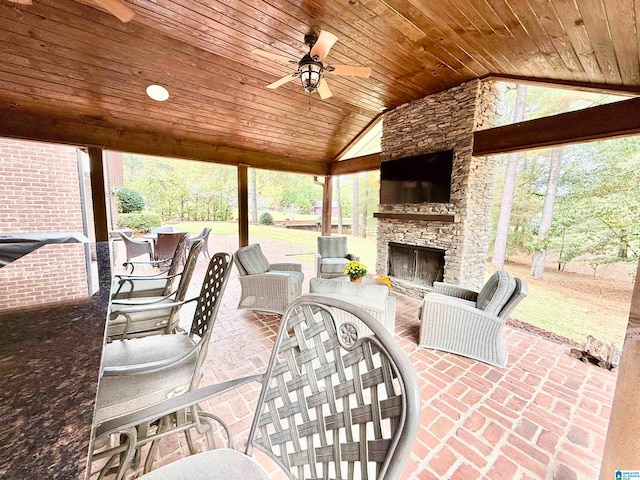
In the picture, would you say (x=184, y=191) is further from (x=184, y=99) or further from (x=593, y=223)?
(x=593, y=223)

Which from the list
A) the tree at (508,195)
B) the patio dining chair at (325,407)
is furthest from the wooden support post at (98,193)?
the tree at (508,195)

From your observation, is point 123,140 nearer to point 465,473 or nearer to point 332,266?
point 332,266

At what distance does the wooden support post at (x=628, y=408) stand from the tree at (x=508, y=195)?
6.63 metres

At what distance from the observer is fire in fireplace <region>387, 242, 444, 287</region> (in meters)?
4.29

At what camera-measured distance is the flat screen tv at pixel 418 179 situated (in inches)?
156

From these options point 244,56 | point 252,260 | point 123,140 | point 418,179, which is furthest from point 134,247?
point 418,179

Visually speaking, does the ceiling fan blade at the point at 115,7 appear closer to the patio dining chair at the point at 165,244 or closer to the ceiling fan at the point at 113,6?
the ceiling fan at the point at 113,6

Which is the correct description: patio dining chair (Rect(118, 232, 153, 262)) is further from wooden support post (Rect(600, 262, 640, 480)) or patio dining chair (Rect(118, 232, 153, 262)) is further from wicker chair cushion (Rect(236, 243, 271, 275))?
wooden support post (Rect(600, 262, 640, 480))

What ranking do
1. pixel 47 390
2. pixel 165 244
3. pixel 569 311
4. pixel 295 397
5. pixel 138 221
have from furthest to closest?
pixel 138 221 < pixel 165 244 < pixel 569 311 < pixel 295 397 < pixel 47 390

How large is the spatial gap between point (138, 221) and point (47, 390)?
1012 centimetres

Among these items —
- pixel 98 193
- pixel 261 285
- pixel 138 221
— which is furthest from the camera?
pixel 138 221

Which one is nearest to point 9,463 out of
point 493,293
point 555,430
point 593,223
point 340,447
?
point 340,447

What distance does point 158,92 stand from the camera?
3756 millimetres

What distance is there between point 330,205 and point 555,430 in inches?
232
